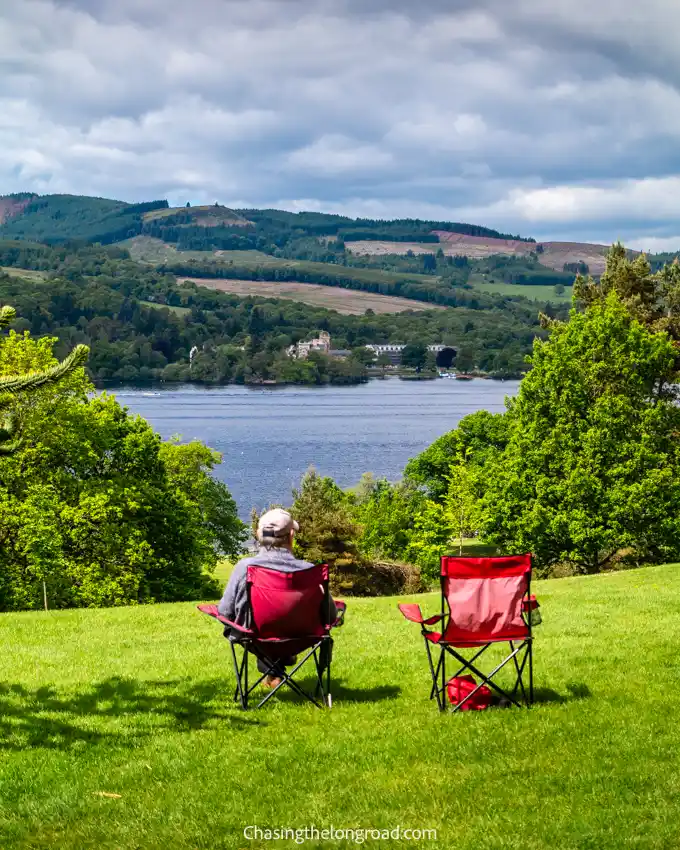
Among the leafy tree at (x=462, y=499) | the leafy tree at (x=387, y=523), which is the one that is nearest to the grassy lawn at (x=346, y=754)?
the leafy tree at (x=462, y=499)

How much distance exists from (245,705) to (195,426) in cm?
11397

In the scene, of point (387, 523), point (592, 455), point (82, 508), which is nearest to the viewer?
point (82, 508)

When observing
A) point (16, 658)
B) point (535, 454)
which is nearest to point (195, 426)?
point (535, 454)

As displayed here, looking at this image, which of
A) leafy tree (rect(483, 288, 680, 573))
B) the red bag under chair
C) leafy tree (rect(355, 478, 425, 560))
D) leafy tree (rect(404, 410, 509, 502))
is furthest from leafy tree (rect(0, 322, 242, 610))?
leafy tree (rect(404, 410, 509, 502))

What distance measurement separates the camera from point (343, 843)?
4719 mm

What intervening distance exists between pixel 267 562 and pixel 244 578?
0.24m

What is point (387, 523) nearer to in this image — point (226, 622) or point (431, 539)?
point (431, 539)

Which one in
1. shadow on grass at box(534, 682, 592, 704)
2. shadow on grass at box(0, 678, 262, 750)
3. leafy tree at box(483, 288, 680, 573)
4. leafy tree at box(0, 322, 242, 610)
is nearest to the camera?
shadow on grass at box(0, 678, 262, 750)

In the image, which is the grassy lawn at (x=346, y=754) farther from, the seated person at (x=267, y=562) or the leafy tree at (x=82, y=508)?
the leafy tree at (x=82, y=508)

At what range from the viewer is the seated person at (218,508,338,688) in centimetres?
753

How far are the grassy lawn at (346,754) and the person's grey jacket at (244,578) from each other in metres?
0.75

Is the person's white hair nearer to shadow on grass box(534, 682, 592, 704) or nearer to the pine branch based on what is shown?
the pine branch

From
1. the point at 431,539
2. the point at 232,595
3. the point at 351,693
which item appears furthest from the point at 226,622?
the point at 431,539

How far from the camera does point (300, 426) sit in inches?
4980
